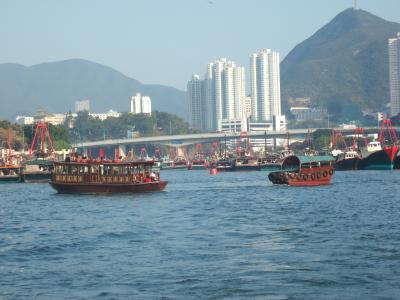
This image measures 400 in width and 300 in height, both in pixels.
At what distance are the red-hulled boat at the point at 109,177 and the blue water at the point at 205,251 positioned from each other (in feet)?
35.5

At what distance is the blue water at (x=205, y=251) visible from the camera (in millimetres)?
23984

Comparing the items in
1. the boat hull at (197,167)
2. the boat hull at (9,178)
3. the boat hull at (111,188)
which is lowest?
the boat hull at (111,188)

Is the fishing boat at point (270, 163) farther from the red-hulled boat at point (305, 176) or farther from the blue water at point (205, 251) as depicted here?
the blue water at point (205, 251)

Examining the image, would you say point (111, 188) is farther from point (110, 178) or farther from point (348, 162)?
point (348, 162)

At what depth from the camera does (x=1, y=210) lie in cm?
5338

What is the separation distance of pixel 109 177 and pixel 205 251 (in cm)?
3449

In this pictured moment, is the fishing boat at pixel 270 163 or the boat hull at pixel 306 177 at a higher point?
the fishing boat at pixel 270 163

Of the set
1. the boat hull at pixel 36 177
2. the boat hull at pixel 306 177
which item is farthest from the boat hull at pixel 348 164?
the boat hull at pixel 306 177

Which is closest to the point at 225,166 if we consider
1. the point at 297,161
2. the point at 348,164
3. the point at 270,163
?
the point at 270,163

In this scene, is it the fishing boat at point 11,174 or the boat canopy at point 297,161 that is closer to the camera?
the boat canopy at point 297,161

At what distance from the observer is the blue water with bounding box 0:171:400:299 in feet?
78.7

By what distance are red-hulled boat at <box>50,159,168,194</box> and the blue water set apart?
35.5 feet

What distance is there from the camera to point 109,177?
64125 millimetres

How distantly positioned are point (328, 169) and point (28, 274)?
48.8 meters
